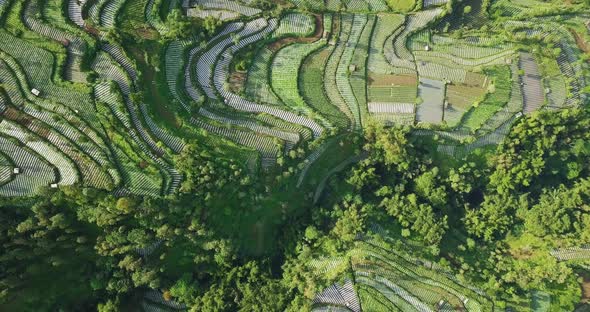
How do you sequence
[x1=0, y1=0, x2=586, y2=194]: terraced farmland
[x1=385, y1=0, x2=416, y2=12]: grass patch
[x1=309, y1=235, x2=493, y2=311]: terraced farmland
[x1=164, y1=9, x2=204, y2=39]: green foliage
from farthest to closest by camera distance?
[x1=385, y1=0, x2=416, y2=12]: grass patch
[x1=164, y1=9, x2=204, y2=39]: green foliage
[x1=309, y1=235, x2=493, y2=311]: terraced farmland
[x1=0, y1=0, x2=586, y2=194]: terraced farmland

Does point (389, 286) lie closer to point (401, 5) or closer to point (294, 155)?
point (294, 155)

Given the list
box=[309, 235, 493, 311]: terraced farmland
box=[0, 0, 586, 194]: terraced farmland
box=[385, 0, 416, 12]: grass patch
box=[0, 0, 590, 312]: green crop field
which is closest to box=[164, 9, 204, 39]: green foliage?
box=[0, 0, 590, 312]: green crop field

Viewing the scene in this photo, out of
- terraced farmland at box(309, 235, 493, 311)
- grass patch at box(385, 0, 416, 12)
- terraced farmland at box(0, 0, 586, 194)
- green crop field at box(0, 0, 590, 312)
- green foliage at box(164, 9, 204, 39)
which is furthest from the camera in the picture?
grass patch at box(385, 0, 416, 12)

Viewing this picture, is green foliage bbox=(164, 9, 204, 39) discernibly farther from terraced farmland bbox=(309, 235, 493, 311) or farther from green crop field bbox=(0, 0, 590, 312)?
terraced farmland bbox=(309, 235, 493, 311)

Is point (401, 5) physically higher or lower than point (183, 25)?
higher

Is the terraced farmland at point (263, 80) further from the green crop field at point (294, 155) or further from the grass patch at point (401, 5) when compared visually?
the grass patch at point (401, 5)

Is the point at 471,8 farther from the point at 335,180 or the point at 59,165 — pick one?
the point at 59,165

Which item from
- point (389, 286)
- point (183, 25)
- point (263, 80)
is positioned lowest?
point (389, 286)

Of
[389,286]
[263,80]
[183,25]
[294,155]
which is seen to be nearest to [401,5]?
[263,80]

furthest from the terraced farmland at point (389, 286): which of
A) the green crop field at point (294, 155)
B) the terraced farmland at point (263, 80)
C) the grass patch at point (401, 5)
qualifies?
the grass patch at point (401, 5)

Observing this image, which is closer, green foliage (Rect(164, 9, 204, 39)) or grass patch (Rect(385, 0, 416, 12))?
green foliage (Rect(164, 9, 204, 39))

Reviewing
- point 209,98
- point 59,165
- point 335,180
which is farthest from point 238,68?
point 59,165
